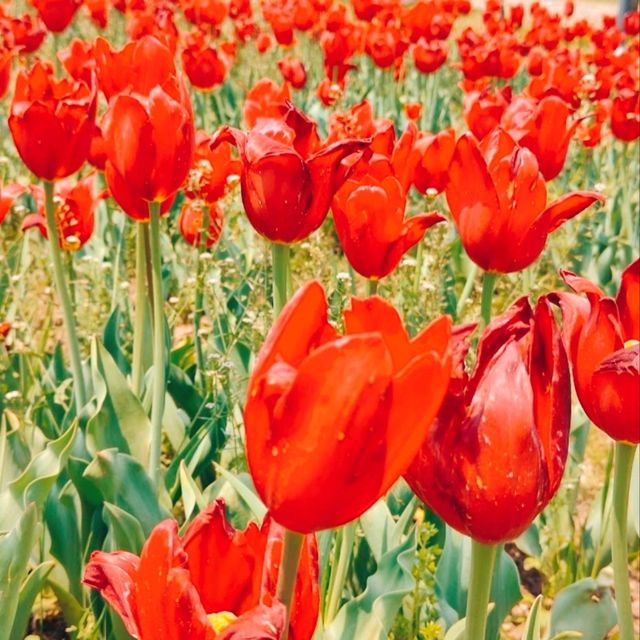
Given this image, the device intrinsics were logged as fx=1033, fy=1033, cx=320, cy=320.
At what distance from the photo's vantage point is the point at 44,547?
2.24 meters

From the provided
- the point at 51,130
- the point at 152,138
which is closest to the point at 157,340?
the point at 152,138

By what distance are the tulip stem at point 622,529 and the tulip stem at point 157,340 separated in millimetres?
972

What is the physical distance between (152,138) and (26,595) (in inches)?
33.2

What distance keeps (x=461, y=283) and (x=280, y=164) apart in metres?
2.95

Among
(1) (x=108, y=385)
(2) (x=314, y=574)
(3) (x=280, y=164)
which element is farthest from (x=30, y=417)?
(2) (x=314, y=574)

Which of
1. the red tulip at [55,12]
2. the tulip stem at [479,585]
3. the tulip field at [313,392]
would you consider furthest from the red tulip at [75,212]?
the red tulip at [55,12]

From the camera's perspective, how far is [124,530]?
193cm

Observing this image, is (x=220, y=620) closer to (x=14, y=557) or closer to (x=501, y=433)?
(x=501, y=433)

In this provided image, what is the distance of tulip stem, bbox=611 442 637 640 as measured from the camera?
125 cm

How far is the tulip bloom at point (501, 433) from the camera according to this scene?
0.93 m

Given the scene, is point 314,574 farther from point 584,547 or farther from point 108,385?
point 584,547

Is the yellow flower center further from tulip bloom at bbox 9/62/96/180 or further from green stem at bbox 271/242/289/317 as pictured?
tulip bloom at bbox 9/62/96/180

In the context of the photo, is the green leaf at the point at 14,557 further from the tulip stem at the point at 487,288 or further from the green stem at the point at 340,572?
the tulip stem at the point at 487,288

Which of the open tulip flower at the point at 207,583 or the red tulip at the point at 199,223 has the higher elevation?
the red tulip at the point at 199,223
